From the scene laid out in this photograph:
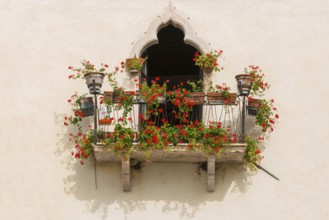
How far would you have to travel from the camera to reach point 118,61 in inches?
392

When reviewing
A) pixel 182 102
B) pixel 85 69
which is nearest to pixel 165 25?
pixel 85 69

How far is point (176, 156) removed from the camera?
909 centimetres

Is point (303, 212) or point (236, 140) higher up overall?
point (236, 140)

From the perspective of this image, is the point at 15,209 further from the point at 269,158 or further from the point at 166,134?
the point at 269,158

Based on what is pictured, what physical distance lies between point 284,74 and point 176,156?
212 cm

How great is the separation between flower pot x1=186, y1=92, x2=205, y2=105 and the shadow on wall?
0.94 metres

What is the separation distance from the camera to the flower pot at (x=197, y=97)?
912 cm

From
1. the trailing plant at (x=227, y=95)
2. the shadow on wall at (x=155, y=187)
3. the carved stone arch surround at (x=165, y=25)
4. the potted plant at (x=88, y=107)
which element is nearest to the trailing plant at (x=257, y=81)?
the trailing plant at (x=227, y=95)

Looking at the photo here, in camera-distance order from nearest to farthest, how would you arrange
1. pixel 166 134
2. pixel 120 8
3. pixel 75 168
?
pixel 166 134 < pixel 75 168 < pixel 120 8

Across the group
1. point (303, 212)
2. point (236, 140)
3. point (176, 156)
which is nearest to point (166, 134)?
point (176, 156)

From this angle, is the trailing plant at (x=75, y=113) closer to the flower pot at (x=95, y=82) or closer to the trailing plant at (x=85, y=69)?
the trailing plant at (x=85, y=69)

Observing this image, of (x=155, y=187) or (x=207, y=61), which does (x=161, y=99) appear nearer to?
(x=207, y=61)

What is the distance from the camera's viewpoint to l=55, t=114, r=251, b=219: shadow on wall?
922 centimetres

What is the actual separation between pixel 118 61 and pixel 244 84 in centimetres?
208
